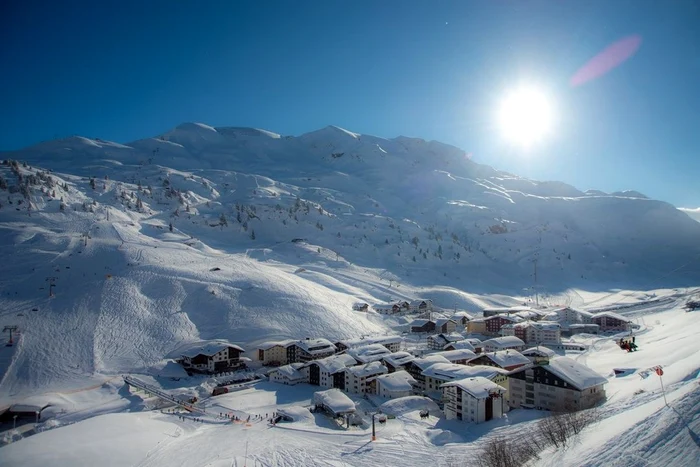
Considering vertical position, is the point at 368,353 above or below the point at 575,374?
below

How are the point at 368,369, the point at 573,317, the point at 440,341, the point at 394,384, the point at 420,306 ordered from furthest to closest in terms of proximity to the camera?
the point at 420,306 → the point at 573,317 → the point at 440,341 → the point at 368,369 → the point at 394,384

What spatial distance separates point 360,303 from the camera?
206 ft

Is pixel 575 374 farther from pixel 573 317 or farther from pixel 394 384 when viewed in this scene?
pixel 573 317

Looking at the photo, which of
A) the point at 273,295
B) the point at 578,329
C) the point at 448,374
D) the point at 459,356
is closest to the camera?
the point at 448,374

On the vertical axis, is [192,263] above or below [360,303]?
above

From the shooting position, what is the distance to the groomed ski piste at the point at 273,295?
73.6ft

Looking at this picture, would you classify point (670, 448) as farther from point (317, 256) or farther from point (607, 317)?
point (317, 256)

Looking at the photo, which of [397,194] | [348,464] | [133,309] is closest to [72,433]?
[348,464]

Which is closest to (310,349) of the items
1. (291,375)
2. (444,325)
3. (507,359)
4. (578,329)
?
(291,375)

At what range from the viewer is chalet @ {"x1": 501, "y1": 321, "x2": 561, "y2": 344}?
51.7 metres

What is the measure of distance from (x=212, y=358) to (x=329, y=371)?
41.1 feet

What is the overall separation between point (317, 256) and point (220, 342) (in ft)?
155

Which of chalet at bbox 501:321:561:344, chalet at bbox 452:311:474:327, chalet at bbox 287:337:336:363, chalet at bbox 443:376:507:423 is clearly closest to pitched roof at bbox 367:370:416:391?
chalet at bbox 443:376:507:423

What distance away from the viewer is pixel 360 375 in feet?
116
